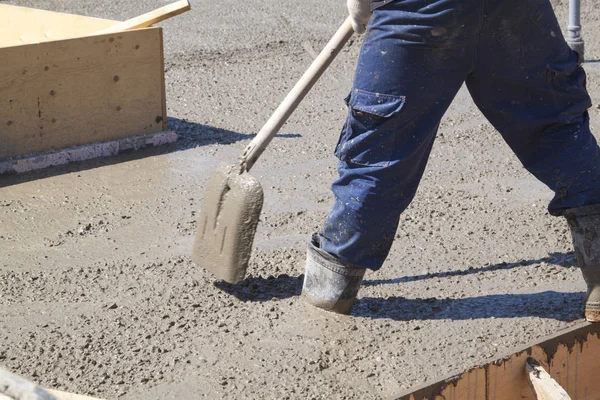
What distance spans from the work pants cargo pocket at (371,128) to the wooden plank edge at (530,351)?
72cm

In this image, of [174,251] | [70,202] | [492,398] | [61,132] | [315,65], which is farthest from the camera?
[61,132]

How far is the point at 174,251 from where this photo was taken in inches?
148

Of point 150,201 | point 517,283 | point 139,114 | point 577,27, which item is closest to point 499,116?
point 517,283

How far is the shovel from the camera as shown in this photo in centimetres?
310

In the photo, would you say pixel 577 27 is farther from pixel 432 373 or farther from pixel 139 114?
pixel 432 373

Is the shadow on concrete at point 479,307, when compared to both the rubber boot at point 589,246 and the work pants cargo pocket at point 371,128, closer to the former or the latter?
the rubber boot at point 589,246

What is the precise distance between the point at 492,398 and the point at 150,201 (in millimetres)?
2199

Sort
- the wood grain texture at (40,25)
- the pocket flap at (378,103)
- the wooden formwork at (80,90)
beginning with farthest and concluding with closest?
the wood grain texture at (40,25), the wooden formwork at (80,90), the pocket flap at (378,103)

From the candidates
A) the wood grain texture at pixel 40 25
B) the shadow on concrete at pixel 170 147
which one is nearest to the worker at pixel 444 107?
the shadow on concrete at pixel 170 147

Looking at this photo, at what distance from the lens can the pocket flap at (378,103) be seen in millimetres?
2736

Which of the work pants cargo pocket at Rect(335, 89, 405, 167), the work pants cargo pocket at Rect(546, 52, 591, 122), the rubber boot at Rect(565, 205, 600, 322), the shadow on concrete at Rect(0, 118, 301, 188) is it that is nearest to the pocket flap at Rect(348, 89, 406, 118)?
the work pants cargo pocket at Rect(335, 89, 405, 167)

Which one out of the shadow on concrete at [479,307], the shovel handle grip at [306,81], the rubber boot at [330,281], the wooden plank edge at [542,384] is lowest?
the shadow on concrete at [479,307]

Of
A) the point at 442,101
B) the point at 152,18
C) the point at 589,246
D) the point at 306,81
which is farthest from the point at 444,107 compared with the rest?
the point at 152,18

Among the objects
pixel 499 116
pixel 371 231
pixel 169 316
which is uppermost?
pixel 499 116
